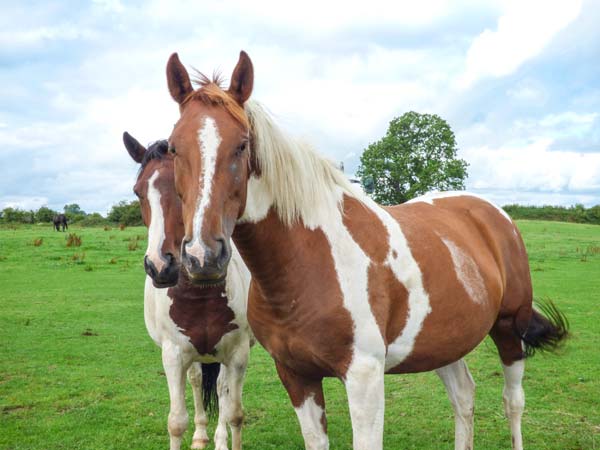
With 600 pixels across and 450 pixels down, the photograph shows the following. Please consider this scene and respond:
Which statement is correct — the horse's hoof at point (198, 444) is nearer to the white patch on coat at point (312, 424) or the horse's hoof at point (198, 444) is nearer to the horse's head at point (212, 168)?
the white patch on coat at point (312, 424)

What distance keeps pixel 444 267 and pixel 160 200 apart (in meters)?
1.86

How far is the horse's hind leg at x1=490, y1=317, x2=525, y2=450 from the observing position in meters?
4.21

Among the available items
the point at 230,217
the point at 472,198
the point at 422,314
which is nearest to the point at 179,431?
the point at 422,314

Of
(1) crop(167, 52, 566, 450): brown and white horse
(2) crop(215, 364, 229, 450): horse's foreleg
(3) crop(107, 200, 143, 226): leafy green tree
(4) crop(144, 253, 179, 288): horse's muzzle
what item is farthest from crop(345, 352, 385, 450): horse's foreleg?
(3) crop(107, 200, 143, 226): leafy green tree

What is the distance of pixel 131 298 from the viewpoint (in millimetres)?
13102

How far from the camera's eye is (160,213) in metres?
3.30

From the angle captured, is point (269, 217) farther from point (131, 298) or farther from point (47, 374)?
point (131, 298)

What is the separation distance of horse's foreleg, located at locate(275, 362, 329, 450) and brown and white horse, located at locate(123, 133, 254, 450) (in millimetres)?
858

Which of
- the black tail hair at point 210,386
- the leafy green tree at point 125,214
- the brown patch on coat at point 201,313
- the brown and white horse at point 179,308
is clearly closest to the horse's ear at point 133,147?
the brown and white horse at point 179,308

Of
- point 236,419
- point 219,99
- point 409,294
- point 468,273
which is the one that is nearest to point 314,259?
point 409,294

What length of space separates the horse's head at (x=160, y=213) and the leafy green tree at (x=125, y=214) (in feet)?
115

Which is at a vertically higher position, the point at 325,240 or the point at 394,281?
the point at 325,240

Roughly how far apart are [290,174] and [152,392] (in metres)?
4.89

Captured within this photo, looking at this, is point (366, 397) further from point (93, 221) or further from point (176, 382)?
point (93, 221)
